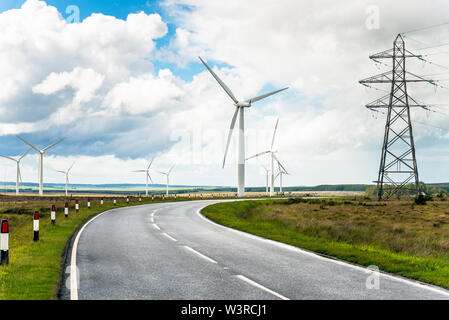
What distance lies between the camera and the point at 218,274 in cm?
893

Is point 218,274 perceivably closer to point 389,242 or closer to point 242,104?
point 389,242

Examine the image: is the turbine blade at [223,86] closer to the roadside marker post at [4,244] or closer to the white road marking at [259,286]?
the roadside marker post at [4,244]

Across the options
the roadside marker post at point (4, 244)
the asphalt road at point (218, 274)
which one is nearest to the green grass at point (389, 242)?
the asphalt road at point (218, 274)

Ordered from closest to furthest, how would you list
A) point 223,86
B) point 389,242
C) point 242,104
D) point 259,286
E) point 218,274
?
point 259,286, point 218,274, point 389,242, point 223,86, point 242,104

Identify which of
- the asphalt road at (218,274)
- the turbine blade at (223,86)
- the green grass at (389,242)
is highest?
the turbine blade at (223,86)

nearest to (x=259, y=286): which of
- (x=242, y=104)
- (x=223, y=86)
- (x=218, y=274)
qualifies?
(x=218, y=274)

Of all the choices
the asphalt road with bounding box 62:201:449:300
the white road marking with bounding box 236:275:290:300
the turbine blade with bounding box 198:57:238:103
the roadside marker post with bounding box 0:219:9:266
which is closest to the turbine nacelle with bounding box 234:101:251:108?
the turbine blade with bounding box 198:57:238:103

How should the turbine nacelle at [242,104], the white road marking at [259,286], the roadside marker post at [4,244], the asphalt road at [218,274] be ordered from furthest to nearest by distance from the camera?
1. the turbine nacelle at [242,104]
2. the roadside marker post at [4,244]
3. the asphalt road at [218,274]
4. the white road marking at [259,286]

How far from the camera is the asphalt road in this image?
7363mm

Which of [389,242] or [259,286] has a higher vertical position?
[259,286]

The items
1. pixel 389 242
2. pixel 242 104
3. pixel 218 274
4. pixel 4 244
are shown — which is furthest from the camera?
pixel 242 104

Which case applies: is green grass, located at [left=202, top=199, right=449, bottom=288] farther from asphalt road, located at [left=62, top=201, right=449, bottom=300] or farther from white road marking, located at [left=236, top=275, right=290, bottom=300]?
white road marking, located at [left=236, top=275, right=290, bottom=300]

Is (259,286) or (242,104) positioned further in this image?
(242,104)

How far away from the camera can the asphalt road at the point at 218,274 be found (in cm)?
736
